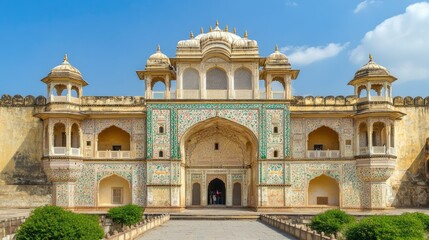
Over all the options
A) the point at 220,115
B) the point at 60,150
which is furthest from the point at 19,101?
the point at 220,115

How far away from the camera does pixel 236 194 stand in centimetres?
2552

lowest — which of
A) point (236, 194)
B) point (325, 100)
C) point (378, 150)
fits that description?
point (236, 194)

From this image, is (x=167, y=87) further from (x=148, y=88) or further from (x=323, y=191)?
(x=323, y=191)

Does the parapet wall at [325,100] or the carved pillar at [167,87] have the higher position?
the carved pillar at [167,87]

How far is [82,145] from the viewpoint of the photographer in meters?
23.2

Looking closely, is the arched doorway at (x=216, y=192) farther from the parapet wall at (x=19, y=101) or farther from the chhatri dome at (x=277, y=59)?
the parapet wall at (x=19, y=101)

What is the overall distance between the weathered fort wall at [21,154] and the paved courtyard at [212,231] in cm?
807

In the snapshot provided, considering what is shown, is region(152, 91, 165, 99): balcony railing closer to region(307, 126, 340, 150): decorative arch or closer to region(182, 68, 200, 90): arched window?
region(182, 68, 200, 90): arched window

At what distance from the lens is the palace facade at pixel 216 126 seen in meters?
22.6

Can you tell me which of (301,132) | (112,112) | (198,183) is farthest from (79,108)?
(301,132)

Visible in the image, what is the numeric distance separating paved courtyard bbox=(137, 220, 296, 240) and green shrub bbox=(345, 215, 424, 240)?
3518 millimetres

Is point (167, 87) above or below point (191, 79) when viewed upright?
below

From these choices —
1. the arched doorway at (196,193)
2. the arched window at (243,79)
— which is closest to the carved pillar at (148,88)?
the arched window at (243,79)

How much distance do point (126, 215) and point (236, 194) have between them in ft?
28.2
